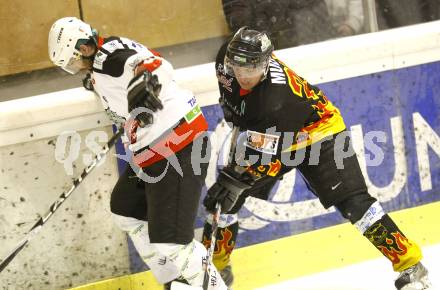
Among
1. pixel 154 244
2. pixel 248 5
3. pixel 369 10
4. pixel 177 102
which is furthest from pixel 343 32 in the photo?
pixel 154 244

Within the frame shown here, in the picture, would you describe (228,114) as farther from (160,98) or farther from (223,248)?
(223,248)

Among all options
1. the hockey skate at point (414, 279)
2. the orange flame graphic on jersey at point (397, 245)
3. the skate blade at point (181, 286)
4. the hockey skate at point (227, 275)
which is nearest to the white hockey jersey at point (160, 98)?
the skate blade at point (181, 286)

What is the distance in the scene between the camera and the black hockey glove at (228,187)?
3584 mm

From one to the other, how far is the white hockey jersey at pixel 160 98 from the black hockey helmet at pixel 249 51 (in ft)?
0.79

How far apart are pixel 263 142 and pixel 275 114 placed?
121 millimetres

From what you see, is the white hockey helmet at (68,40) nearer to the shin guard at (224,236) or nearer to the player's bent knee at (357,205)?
the shin guard at (224,236)

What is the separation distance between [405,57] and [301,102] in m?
1.04

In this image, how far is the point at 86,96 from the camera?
148 inches

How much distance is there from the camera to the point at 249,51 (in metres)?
3.35

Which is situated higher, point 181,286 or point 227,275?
point 181,286

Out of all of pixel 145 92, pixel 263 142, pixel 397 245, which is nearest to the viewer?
pixel 145 92

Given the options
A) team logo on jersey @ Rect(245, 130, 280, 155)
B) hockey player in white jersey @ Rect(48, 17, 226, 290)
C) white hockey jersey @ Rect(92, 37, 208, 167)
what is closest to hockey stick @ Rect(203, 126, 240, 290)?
hockey player in white jersey @ Rect(48, 17, 226, 290)

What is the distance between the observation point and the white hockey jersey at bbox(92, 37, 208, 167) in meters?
→ 3.30

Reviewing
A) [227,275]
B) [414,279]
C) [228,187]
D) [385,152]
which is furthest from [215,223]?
[385,152]
